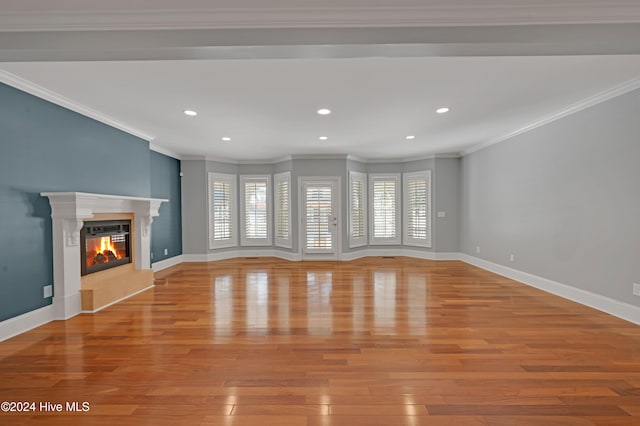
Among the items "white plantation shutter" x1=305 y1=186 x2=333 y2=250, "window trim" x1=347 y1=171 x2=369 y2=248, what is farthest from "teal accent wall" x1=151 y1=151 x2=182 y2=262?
"window trim" x1=347 y1=171 x2=369 y2=248

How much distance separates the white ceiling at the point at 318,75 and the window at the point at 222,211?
1.88 meters

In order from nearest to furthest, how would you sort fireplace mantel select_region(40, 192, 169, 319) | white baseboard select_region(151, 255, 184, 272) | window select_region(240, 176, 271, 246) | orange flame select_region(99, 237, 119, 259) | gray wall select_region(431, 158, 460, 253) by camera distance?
fireplace mantel select_region(40, 192, 169, 319) → orange flame select_region(99, 237, 119, 259) → white baseboard select_region(151, 255, 184, 272) → gray wall select_region(431, 158, 460, 253) → window select_region(240, 176, 271, 246)

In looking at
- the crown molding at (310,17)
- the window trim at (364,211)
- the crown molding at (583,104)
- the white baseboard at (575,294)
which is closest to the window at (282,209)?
the window trim at (364,211)

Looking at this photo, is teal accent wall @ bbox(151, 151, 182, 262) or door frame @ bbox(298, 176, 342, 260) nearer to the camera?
teal accent wall @ bbox(151, 151, 182, 262)

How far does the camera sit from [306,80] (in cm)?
327

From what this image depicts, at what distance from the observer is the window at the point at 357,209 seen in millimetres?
7988

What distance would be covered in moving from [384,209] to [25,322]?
7.18 m

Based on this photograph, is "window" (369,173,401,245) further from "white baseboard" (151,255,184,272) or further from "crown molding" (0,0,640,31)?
"crown molding" (0,0,640,31)

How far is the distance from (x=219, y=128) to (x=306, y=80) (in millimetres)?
2445

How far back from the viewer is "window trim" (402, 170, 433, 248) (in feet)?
25.8

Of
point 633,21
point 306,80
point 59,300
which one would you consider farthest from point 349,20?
point 59,300

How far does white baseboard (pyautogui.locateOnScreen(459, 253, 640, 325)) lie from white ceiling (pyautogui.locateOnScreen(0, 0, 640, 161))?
2.46 meters

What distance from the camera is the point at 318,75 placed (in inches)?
124

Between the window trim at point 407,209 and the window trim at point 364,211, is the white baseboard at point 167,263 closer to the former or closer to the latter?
the window trim at point 364,211
